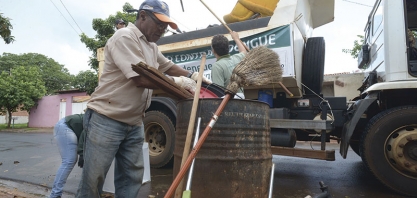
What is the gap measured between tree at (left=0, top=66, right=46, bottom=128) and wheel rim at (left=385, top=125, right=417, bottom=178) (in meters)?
26.6

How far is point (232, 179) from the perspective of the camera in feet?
6.73

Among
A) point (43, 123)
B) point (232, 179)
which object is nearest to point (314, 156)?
point (232, 179)

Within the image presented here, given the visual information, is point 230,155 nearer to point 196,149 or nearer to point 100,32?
point 196,149

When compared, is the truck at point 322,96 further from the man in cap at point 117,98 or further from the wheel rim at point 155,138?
the man in cap at point 117,98

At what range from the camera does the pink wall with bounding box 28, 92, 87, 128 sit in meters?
26.0

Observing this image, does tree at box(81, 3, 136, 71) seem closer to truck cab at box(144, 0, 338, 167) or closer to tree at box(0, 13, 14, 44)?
tree at box(0, 13, 14, 44)

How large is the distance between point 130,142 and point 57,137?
152cm

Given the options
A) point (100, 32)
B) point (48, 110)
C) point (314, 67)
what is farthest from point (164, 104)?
point (48, 110)

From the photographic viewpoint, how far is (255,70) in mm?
2174

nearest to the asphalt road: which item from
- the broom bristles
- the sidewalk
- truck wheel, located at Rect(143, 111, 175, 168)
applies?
the sidewalk

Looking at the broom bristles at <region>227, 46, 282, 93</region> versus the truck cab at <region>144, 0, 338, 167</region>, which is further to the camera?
the truck cab at <region>144, 0, 338, 167</region>

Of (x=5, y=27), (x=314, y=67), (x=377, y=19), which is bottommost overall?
(x=314, y=67)

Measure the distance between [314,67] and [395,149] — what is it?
165cm

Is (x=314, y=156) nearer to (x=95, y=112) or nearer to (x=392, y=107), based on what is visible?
(x=392, y=107)
